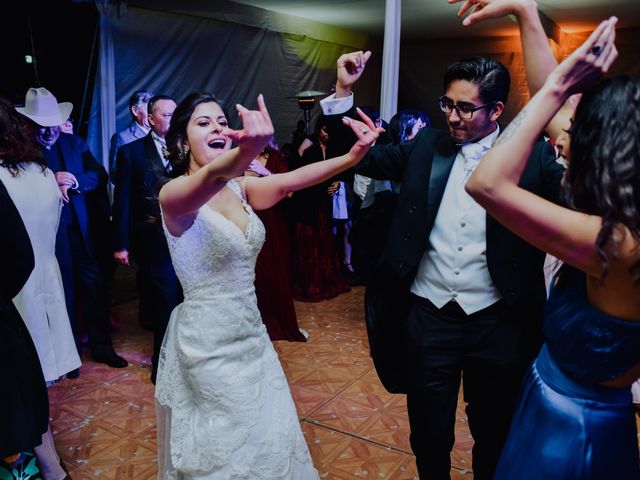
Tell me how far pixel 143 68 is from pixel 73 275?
308 cm

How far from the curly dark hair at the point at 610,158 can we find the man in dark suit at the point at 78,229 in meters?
Answer: 3.16

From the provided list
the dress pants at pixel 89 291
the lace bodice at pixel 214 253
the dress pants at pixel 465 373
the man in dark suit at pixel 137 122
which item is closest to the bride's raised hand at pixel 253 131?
the lace bodice at pixel 214 253

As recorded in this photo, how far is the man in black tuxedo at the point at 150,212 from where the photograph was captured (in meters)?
3.42

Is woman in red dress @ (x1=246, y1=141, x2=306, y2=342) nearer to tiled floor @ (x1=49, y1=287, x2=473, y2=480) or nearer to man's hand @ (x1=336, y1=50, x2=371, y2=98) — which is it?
tiled floor @ (x1=49, y1=287, x2=473, y2=480)

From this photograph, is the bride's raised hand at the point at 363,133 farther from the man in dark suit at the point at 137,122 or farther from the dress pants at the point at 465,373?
the man in dark suit at the point at 137,122

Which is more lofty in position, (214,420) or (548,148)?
(548,148)

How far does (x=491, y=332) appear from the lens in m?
1.94

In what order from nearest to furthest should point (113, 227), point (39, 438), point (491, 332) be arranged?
point (491, 332)
point (39, 438)
point (113, 227)

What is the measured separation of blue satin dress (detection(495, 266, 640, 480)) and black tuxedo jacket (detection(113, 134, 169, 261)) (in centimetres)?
250

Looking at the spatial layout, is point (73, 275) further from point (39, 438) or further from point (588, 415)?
point (588, 415)

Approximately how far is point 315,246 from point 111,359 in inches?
87.0

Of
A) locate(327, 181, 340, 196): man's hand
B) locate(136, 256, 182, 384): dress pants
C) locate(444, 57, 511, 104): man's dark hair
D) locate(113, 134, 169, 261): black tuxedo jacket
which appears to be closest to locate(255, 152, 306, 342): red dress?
locate(136, 256, 182, 384): dress pants

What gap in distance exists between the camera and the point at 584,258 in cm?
117

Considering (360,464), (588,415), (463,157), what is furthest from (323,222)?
(588,415)
